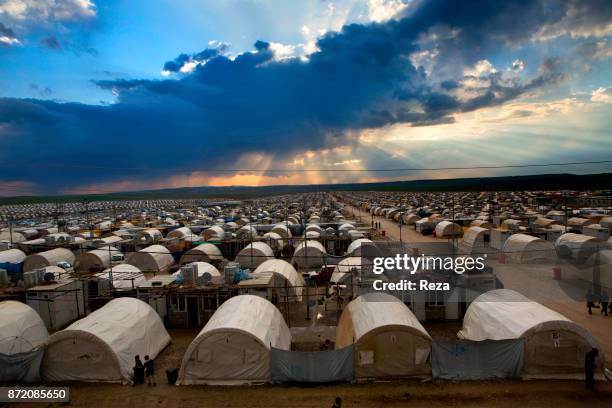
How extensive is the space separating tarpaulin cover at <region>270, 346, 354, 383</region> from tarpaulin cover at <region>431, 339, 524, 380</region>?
9.14 feet

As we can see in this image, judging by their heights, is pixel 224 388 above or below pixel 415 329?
below

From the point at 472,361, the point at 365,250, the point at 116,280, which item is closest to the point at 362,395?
the point at 472,361

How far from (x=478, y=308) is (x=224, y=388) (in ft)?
31.6

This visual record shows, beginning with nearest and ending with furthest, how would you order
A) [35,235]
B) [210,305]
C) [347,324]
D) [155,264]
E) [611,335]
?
1. [347,324]
2. [611,335]
3. [210,305]
4. [155,264]
5. [35,235]

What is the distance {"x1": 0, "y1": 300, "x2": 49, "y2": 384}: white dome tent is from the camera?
466 inches

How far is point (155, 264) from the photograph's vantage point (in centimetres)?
2848

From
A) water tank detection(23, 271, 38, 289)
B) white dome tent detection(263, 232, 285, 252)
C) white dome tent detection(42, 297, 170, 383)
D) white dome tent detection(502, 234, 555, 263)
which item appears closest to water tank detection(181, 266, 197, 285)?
white dome tent detection(42, 297, 170, 383)

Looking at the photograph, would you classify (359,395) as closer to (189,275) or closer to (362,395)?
(362,395)

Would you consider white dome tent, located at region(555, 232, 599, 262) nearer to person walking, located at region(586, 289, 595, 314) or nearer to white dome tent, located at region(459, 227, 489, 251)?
white dome tent, located at region(459, 227, 489, 251)

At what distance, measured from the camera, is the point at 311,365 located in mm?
→ 11422

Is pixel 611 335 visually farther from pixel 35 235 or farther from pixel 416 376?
pixel 35 235

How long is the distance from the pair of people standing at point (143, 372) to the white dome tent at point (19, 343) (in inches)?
125

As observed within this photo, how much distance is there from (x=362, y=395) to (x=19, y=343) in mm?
12438

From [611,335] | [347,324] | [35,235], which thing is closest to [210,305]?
[347,324]
